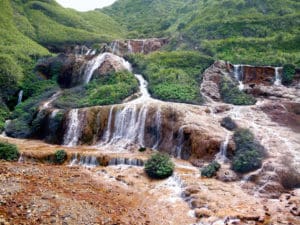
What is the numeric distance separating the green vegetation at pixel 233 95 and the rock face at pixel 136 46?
912 inches

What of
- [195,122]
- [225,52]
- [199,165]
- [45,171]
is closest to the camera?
[45,171]

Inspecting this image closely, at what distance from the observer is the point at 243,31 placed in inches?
2092

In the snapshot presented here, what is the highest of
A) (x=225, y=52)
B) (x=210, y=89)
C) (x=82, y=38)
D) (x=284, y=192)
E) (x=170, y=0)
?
(x=170, y=0)

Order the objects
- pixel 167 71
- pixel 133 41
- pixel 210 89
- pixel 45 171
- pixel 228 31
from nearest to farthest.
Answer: pixel 45 171, pixel 210 89, pixel 167 71, pixel 228 31, pixel 133 41

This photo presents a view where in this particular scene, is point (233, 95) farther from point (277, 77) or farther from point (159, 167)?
point (159, 167)

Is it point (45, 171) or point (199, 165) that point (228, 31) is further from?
point (45, 171)

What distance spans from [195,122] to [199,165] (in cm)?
423

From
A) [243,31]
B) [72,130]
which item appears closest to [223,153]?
[72,130]

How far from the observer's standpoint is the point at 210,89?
121 feet

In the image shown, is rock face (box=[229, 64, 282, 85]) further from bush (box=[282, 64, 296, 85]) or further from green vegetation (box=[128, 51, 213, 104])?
green vegetation (box=[128, 51, 213, 104])

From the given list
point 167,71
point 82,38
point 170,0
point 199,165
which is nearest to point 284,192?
point 199,165

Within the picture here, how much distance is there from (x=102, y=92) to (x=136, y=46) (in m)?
24.1

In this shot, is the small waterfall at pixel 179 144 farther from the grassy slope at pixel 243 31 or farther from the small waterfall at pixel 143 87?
the grassy slope at pixel 243 31

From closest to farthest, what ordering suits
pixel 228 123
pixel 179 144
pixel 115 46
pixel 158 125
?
pixel 179 144
pixel 228 123
pixel 158 125
pixel 115 46
